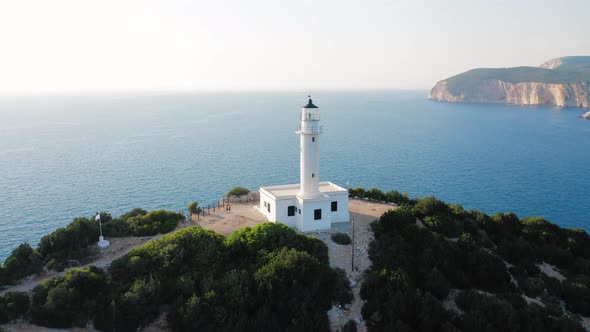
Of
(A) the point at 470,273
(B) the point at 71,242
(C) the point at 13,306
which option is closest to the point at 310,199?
(A) the point at 470,273

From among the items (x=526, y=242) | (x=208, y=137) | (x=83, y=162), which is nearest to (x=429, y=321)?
(x=526, y=242)

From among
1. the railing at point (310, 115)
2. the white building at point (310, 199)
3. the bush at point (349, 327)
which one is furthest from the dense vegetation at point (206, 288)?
the railing at point (310, 115)

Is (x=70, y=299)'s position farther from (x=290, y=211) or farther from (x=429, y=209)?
(x=429, y=209)

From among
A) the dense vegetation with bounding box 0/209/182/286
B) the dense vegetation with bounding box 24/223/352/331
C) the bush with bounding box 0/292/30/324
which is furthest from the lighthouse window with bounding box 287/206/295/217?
the bush with bounding box 0/292/30/324

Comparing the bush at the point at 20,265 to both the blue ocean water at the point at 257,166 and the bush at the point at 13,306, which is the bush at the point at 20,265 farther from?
the blue ocean water at the point at 257,166

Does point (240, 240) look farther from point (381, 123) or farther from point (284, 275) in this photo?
point (381, 123)
